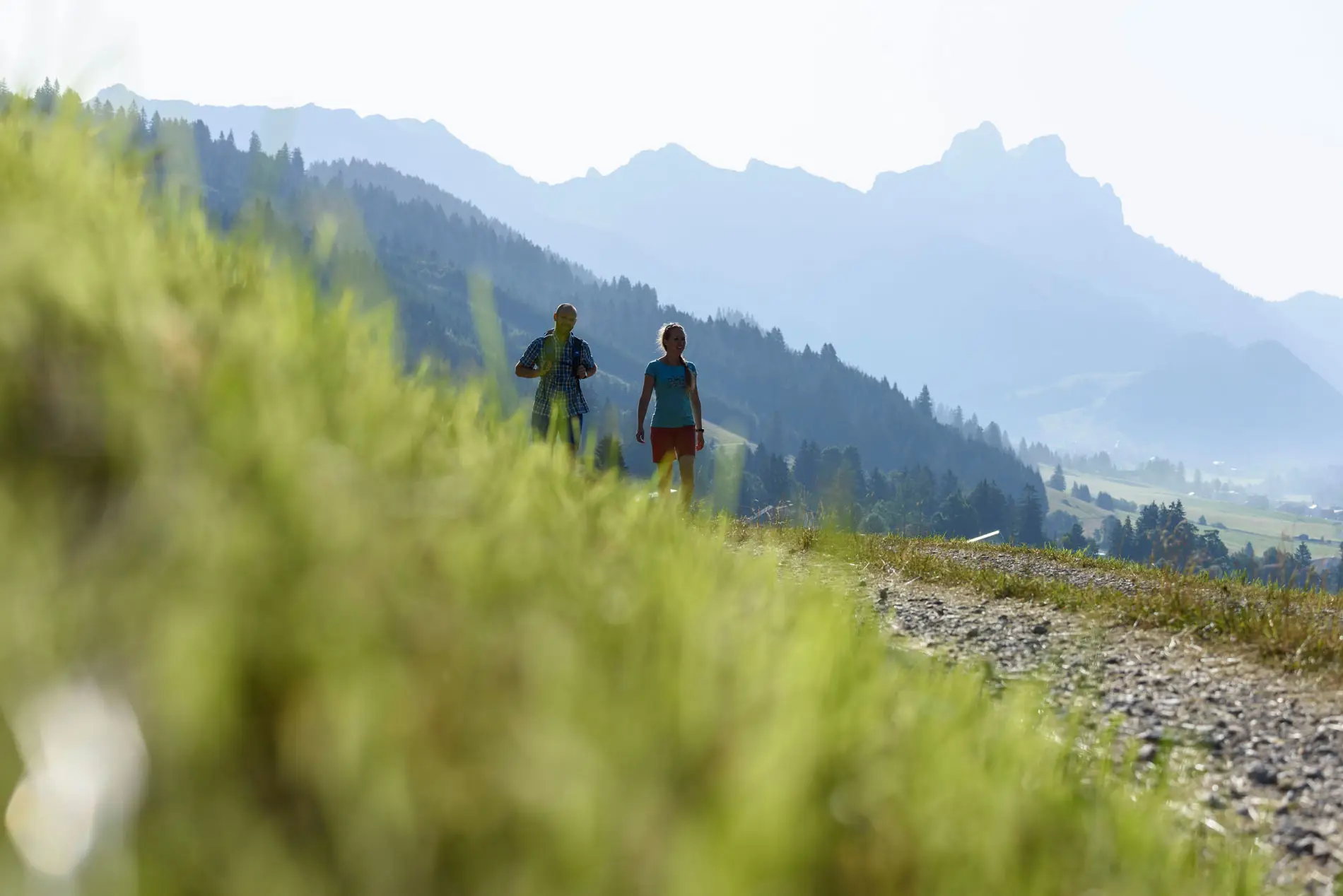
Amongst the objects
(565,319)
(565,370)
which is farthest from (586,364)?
(565,319)

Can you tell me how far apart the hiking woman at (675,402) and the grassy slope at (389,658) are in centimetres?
941

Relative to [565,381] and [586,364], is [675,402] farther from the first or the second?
[565,381]

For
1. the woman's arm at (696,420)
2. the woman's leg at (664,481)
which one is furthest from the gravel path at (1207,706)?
the woman's arm at (696,420)

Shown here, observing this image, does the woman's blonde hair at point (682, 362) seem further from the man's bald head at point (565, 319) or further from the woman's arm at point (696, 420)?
the man's bald head at point (565, 319)

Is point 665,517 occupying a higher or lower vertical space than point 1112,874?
higher

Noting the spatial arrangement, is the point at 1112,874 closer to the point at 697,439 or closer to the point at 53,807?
the point at 53,807

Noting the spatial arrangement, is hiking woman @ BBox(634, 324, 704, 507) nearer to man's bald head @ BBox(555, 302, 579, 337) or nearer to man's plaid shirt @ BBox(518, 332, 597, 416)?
man's plaid shirt @ BBox(518, 332, 597, 416)

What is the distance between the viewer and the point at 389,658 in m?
1.22

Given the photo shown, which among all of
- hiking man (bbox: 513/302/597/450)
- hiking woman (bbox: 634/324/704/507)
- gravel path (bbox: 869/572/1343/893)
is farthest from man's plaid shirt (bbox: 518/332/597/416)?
gravel path (bbox: 869/572/1343/893)

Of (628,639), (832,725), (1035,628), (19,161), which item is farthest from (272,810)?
(1035,628)

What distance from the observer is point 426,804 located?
3.47 ft

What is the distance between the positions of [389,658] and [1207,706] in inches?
270

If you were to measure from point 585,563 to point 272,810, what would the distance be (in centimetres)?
98

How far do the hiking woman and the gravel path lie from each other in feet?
10.9
